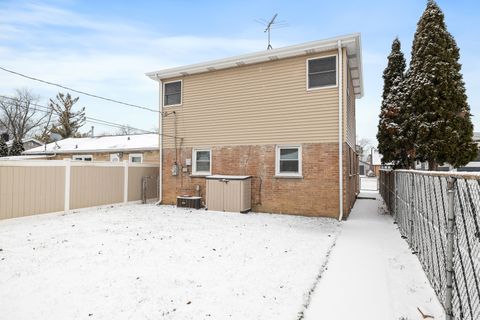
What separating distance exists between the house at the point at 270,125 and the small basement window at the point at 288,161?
4 cm

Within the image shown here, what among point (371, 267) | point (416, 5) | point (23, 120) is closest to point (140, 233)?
point (371, 267)

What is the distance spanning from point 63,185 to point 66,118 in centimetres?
3778

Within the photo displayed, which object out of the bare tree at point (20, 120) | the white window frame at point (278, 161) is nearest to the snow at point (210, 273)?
the white window frame at point (278, 161)

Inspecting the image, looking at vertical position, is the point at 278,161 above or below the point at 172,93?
below

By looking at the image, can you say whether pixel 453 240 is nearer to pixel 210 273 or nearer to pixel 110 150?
pixel 210 273

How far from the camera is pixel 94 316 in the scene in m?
3.46

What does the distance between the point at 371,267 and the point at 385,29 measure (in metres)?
13.9

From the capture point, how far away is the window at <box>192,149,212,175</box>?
1302 cm

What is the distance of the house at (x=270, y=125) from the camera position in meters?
10.4

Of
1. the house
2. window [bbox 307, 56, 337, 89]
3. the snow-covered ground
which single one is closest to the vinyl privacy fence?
the snow-covered ground

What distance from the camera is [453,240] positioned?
3.33 meters

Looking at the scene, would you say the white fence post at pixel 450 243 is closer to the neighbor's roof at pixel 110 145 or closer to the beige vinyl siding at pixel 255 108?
the beige vinyl siding at pixel 255 108

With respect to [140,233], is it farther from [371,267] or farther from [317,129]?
[317,129]

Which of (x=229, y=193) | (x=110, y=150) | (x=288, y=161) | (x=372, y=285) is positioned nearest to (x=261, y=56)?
(x=288, y=161)
